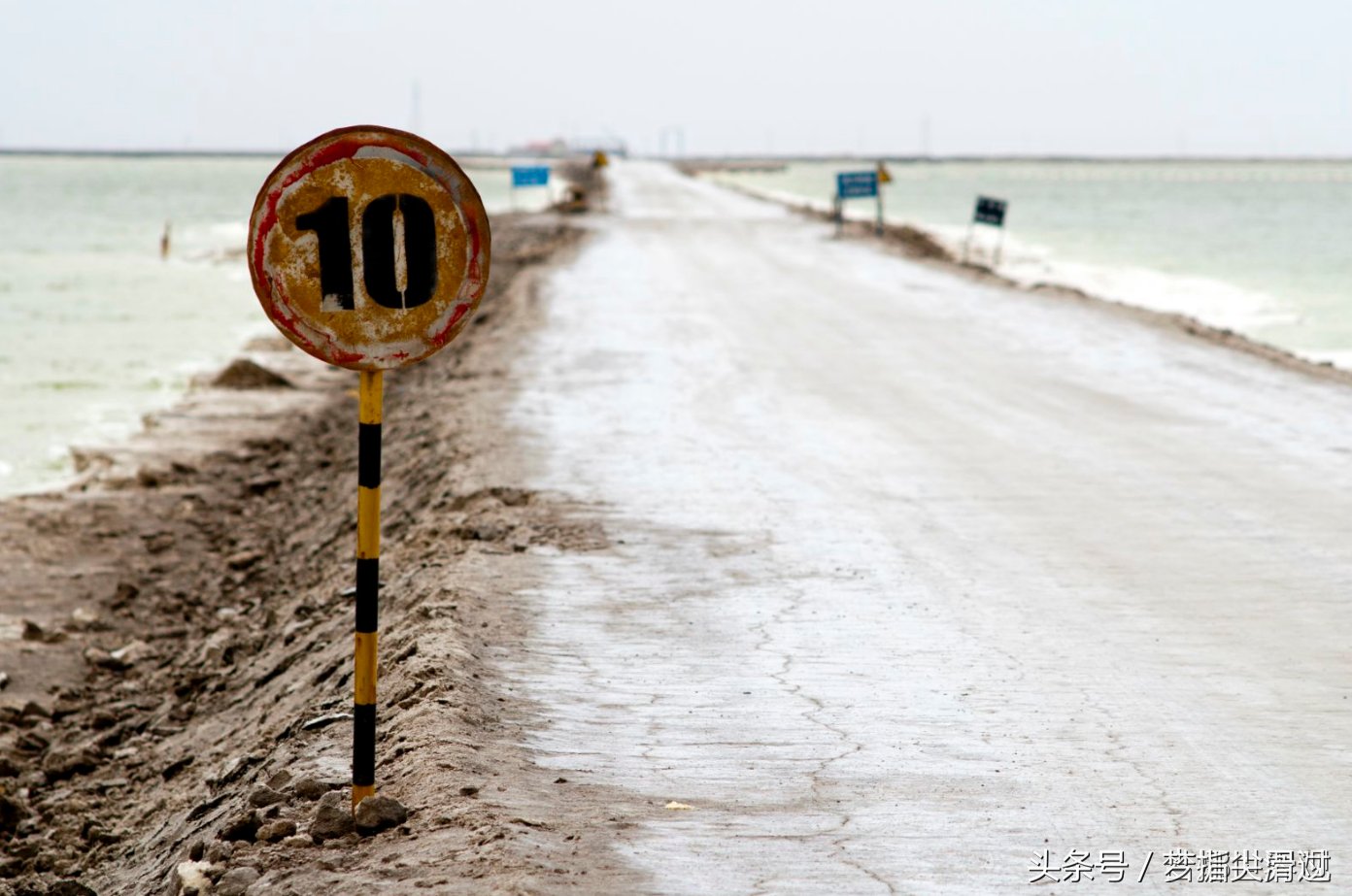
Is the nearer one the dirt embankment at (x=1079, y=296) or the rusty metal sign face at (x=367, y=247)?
the rusty metal sign face at (x=367, y=247)

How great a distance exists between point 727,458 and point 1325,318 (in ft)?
73.3

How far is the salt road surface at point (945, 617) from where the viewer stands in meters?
5.06

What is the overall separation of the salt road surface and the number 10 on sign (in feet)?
5.22

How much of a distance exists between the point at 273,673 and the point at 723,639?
2468 mm

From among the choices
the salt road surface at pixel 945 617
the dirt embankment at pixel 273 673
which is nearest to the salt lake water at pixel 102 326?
the dirt embankment at pixel 273 673

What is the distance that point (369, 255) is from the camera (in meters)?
4.69

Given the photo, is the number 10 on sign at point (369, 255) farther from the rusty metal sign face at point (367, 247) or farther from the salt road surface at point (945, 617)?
the salt road surface at point (945, 617)

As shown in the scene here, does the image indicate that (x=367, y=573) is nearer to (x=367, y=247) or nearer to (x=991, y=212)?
(x=367, y=247)

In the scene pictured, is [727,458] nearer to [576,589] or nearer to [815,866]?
[576,589]

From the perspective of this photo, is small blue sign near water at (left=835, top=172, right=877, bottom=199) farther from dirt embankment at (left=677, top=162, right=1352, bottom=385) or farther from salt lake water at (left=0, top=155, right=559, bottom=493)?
salt lake water at (left=0, top=155, right=559, bottom=493)

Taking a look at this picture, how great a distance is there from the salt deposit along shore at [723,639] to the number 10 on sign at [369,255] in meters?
1.24

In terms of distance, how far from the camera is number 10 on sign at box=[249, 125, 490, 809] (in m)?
4.61

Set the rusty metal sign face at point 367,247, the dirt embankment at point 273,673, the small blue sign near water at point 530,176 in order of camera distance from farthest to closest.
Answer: the small blue sign near water at point 530,176, the dirt embankment at point 273,673, the rusty metal sign face at point 367,247

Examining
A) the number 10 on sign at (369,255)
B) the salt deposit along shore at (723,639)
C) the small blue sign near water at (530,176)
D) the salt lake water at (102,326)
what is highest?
the number 10 on sign at (369,255)
